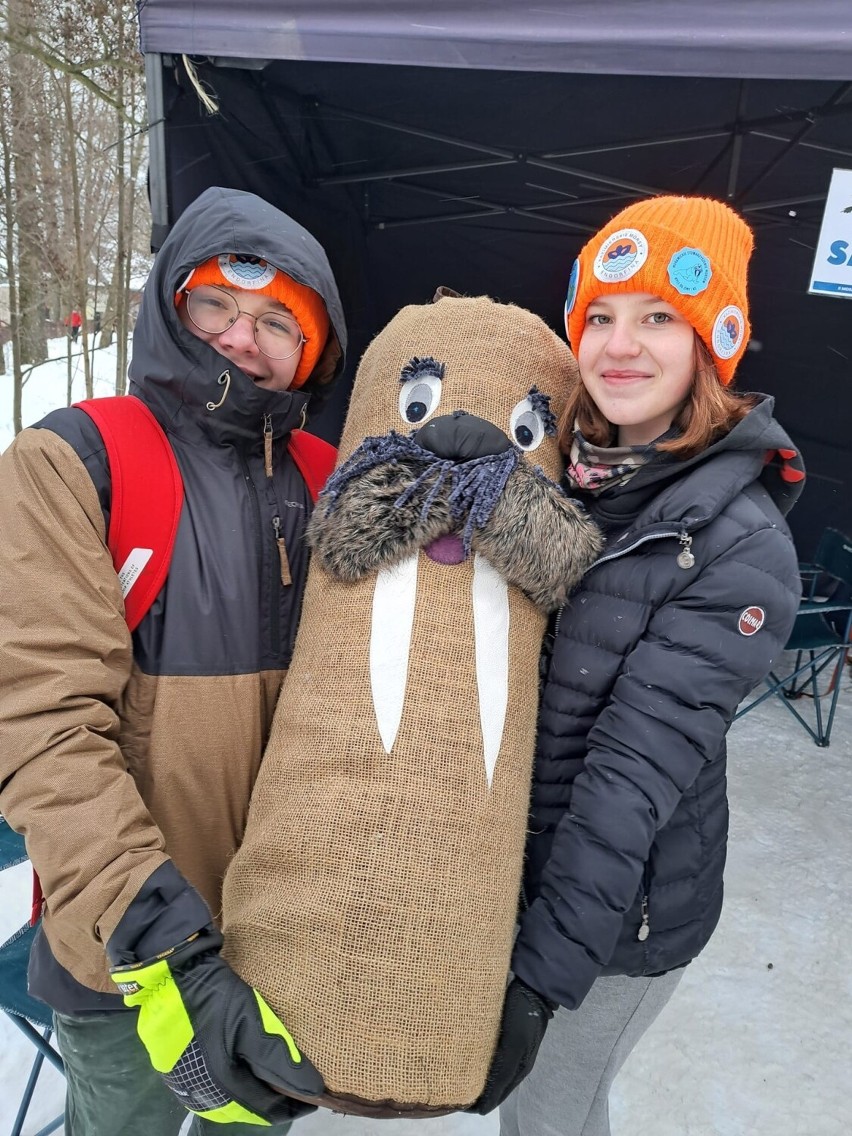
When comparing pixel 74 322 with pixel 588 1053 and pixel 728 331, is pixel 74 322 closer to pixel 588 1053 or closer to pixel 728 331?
pixel 728 331

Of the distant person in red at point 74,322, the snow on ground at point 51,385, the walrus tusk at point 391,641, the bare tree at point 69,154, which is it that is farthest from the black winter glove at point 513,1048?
the snow on ground at point 51,385

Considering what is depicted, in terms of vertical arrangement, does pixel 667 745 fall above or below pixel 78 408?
below

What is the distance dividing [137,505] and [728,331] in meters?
1.00

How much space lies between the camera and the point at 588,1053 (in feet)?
4.55

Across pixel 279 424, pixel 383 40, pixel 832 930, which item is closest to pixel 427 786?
pixel 279 424

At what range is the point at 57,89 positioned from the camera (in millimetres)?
6090

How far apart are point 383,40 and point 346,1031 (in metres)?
2.49

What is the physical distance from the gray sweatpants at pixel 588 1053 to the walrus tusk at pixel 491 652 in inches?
21.7

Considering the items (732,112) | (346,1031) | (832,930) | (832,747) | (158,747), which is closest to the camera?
(346,1031)

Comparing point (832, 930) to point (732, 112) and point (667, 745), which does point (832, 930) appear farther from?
point (732, 112)

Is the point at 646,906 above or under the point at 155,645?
under

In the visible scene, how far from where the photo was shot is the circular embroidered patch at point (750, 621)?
1104mm

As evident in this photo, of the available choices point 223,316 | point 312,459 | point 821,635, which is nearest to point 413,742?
point 312,459

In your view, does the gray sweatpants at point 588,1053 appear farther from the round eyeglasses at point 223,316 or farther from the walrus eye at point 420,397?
the round eyeglasses at point 223,316
